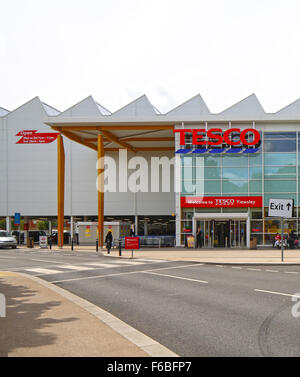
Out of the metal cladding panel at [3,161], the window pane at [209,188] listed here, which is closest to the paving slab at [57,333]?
the window pane at [209,188]

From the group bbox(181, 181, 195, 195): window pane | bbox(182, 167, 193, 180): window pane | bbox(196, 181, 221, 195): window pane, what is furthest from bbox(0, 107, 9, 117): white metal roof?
bbox(196, 181, 221, 195): window pane

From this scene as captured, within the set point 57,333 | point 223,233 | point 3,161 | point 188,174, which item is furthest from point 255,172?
point 57,333

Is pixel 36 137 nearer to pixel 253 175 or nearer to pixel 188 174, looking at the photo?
pixel 188 174

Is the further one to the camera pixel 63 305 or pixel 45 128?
pixel 45 128

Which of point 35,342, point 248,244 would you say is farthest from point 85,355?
point 248,244

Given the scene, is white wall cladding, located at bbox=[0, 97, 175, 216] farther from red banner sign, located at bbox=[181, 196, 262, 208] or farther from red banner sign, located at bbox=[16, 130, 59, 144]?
red banner sign, located at bbox=[181, 196, 262, 208]

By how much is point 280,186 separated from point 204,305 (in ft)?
103

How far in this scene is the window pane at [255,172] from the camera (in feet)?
131

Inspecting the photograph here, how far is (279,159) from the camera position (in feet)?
132

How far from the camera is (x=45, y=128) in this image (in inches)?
2175

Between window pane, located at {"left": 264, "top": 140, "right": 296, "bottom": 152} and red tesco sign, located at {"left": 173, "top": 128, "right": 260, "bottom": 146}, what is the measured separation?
4.44 ft

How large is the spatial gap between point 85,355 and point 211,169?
35.5 metres

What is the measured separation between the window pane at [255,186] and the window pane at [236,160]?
167 cm
